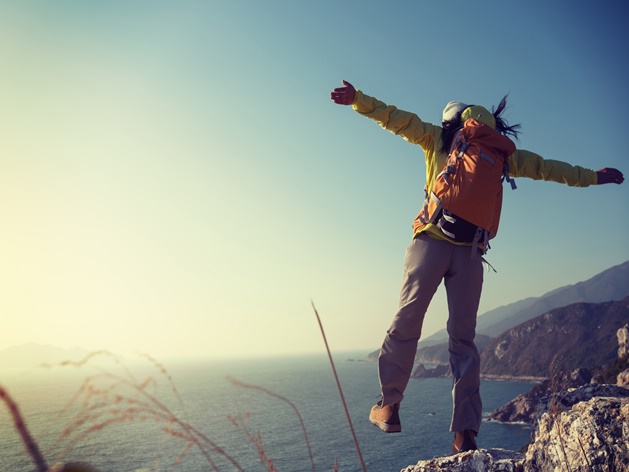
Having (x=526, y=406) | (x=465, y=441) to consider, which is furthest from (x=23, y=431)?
(x=526, y=406)

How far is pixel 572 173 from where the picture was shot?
12.5ft

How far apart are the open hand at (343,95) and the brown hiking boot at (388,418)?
7.76ft

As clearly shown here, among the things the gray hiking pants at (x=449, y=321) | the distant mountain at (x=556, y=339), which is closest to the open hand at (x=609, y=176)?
the gray hiking pants at (x=449, y=321)

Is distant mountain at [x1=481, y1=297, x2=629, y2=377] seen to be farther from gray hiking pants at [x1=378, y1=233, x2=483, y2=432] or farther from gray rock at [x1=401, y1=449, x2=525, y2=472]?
gray rock at [x1=401, y1=449, x2=525, y2=472]

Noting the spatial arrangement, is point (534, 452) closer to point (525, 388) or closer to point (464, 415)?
point (464, 415)

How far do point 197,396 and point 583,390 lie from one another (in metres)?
103

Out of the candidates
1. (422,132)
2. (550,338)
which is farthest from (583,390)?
(550,338)

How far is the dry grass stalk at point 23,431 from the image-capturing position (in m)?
0.49

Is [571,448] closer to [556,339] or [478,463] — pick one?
[478,463]

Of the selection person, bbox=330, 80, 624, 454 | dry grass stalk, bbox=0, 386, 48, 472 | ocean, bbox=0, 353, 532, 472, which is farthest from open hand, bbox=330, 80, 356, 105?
ocean, bbox=0, 353, 532, 472

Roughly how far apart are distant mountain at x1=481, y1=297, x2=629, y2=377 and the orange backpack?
119116 millimetres

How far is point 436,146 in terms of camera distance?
145 inches

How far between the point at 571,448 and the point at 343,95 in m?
2.84

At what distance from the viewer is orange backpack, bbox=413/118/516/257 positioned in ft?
10.6
